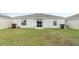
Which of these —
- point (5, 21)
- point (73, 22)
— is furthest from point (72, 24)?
point (5, 21)

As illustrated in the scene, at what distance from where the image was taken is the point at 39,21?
286cm

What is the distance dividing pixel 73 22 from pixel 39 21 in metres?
0.57

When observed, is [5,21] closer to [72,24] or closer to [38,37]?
[38,37]

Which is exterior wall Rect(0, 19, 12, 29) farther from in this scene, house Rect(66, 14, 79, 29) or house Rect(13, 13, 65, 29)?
house Rect(66, 14, 79, 29)

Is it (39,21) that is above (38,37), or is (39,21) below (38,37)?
above

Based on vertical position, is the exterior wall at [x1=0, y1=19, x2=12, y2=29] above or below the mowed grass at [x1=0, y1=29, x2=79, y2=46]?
above

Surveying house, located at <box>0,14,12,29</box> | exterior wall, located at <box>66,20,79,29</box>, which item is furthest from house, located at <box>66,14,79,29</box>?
house, located at <box>0,14,12,29</box>

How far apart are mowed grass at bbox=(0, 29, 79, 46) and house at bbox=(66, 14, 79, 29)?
85 mm

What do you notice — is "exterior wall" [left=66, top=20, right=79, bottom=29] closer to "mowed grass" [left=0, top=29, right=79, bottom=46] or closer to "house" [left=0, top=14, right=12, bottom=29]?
"mowed grass" [left=0, top=29, right=79, bottom=46]

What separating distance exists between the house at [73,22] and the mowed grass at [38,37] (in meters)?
0.09

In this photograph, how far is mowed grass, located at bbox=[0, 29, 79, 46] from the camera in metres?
2.87

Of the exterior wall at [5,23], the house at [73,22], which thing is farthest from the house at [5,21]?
the house at [73,22]

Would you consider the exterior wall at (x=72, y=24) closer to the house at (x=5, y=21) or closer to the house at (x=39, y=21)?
the house at (x=39, y=21)
